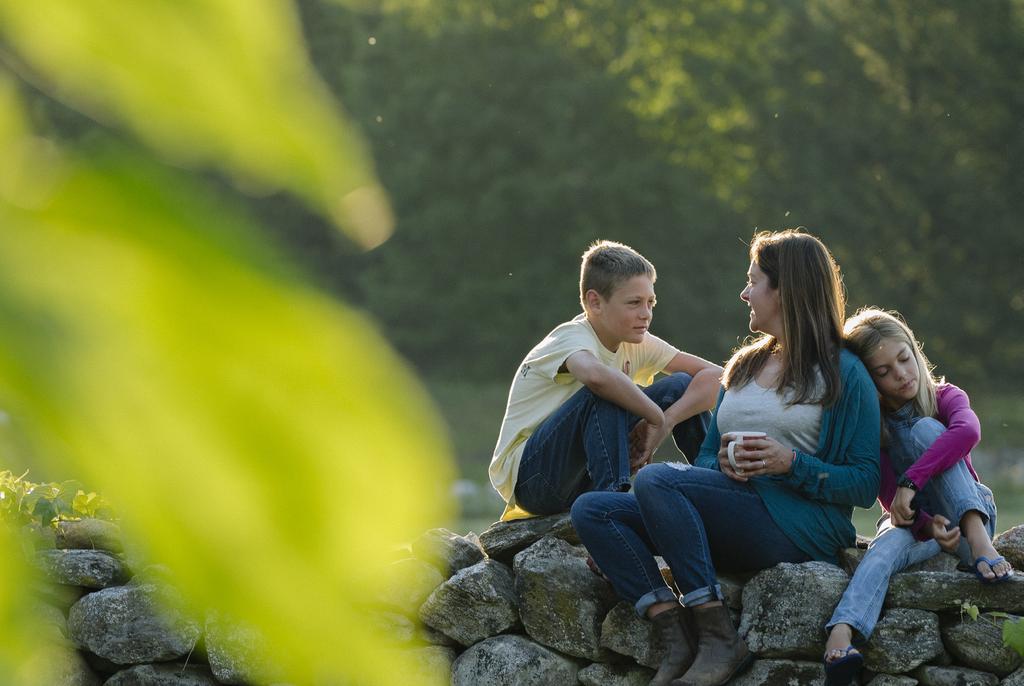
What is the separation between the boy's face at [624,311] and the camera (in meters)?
5.30

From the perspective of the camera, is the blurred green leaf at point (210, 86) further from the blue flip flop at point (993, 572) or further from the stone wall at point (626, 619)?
the blue flip flop at point (993, 572)

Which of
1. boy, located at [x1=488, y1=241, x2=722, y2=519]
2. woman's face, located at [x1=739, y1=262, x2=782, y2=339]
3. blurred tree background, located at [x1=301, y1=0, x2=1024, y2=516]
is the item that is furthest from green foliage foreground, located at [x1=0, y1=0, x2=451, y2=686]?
blurred tree background, located at [x1=301, y1=0, x2=1024, y2=516]

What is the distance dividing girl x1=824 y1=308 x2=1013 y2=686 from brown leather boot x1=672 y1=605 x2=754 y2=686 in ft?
1.00

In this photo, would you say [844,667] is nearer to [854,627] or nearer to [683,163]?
[854,627]

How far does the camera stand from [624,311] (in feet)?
17.4

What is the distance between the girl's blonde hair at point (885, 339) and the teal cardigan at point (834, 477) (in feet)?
0.27

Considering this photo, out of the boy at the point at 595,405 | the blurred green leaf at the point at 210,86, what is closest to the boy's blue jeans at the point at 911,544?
the boy at the point at 595,405

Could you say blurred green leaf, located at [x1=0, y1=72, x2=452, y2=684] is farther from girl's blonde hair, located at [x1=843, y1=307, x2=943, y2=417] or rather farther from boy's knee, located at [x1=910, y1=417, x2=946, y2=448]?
girl's blonde hair, located at [x1=843, y1=307, x2=943, y2=417]

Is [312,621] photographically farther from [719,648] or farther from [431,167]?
[431,167]

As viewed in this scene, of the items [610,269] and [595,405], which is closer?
[595,405]

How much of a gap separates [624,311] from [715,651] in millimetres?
1409

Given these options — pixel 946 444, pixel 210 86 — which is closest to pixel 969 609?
pixel 946 444

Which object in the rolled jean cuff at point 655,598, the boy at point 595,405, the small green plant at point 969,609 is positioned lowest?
the small green plant at point 969,609

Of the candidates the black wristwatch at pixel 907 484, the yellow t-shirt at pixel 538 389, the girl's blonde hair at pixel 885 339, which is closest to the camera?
the black wristwatch at pixel 907 484
